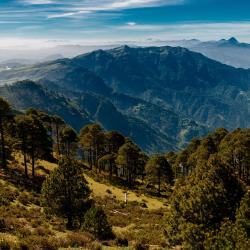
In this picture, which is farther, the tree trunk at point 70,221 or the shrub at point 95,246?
the tree trunk at point 70,221

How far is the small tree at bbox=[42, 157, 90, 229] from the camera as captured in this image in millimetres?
36156

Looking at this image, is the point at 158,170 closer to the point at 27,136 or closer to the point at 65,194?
the point at 27,136

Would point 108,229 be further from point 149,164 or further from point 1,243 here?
point 149,164

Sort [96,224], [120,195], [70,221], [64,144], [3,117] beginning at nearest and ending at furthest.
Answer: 1. [96,224]
2. [70,221]
3. [3,117]
4. [120,195]
5. [64,144]

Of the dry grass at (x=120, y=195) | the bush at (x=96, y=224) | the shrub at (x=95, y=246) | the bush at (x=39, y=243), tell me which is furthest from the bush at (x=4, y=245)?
the dry grass at (x=120, y=195)

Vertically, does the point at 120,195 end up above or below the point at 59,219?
below

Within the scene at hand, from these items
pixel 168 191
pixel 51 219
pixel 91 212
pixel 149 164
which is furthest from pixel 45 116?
pixel 91 212

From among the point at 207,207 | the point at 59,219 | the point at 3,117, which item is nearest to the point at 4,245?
the point at 207,207

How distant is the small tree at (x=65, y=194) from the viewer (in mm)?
36156

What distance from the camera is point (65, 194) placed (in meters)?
36.3

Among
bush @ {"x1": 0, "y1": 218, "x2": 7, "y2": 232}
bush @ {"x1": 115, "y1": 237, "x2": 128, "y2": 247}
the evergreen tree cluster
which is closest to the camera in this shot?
the evergreen tree cluster

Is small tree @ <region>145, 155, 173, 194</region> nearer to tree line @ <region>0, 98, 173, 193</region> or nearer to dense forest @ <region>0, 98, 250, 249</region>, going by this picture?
tree line @ <region>0, 98, 173, 193</region>

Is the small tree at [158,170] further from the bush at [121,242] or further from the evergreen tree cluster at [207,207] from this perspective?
the bush at [121,242]

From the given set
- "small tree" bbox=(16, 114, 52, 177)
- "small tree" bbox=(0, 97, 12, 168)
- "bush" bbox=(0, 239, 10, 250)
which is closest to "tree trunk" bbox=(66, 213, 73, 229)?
"bush" bbox=(0, 239, 10, 250)
